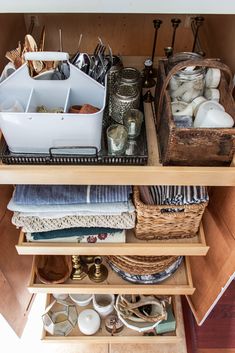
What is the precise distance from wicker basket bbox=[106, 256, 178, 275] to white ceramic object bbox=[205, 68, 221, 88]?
0.60 metres

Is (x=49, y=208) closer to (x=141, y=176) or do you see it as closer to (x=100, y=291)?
(x=141, y=176)

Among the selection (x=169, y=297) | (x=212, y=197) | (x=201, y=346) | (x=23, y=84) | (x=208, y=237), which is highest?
(x=23, y=84)

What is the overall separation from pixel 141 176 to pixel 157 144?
11 centimetres

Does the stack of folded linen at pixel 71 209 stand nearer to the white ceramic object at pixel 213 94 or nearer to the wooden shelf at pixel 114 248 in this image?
the wooden shelf at pixel 114 248

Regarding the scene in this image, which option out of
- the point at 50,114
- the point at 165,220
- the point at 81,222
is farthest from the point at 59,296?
the point at 50,114

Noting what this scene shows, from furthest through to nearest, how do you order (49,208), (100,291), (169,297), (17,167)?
(169,297)
(100,291)
(49,208)
(17,167)

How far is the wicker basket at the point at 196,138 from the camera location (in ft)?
2.16

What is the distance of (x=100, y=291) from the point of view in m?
1.15

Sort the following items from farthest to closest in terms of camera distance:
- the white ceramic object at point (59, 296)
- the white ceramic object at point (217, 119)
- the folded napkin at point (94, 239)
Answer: the white ceramic object at point (59, 296)
the folded napkin at point (94, 239)
the white ceramic object at point (217, 119)

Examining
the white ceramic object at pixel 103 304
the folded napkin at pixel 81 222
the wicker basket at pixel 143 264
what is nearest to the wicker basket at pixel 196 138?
the folded napkin at pixel 81 222

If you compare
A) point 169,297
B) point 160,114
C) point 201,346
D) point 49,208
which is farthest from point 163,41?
point 201,346

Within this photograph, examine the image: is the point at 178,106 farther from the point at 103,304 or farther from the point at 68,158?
the point at 103,304

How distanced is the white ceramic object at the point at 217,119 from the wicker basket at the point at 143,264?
57 cm

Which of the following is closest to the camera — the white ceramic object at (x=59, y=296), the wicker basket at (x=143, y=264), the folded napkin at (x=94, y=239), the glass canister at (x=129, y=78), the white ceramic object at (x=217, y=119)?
the white ceramic object at (x=217, y=119)
